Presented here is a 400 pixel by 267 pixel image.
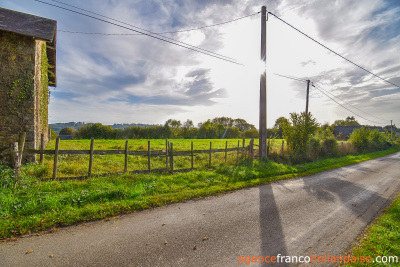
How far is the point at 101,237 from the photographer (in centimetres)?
383

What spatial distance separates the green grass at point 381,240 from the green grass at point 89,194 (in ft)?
13.3

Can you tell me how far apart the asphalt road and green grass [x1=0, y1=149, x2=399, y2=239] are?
44cm

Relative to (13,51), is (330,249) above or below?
below

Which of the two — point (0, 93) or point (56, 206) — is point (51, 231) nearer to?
point (56, 206)

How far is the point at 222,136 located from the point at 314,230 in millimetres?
63556

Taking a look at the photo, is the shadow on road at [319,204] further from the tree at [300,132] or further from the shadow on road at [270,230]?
the tree at [300,132]

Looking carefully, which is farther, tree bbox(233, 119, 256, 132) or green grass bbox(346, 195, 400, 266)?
tree bbox(233, 119, 256, 132)

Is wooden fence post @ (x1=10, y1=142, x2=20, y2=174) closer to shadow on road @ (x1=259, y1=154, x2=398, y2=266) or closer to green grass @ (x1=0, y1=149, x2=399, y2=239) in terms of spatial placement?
green grass @ (x1=0, y1=149, x2=399, y2=239)

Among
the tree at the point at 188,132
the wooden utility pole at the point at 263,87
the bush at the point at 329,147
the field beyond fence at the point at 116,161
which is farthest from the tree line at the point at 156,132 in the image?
the bush at the point at 329,147

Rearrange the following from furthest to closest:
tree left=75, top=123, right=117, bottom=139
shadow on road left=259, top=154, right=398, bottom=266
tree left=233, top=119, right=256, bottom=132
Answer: tree left=233, top=119, right=256, bottom=132
tree left=75, top=123, right=117, bottom=139
shadow on road left=259, top=154, right=398, bottom=266

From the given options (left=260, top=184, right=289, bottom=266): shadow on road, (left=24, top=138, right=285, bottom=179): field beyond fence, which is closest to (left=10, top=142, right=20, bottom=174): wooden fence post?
(left=24, top=138, right=285, bottom=179): field beyond fence

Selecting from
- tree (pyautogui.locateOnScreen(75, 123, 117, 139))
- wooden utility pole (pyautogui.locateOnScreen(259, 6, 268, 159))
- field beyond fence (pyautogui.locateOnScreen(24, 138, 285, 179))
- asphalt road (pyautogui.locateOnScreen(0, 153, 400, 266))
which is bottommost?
asphalt road (pyautogui.locateOnScreen(0, 153, 400, 266))

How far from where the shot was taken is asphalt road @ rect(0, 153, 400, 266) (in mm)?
3209

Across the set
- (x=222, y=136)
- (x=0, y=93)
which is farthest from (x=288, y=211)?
(x=222, y=136)
